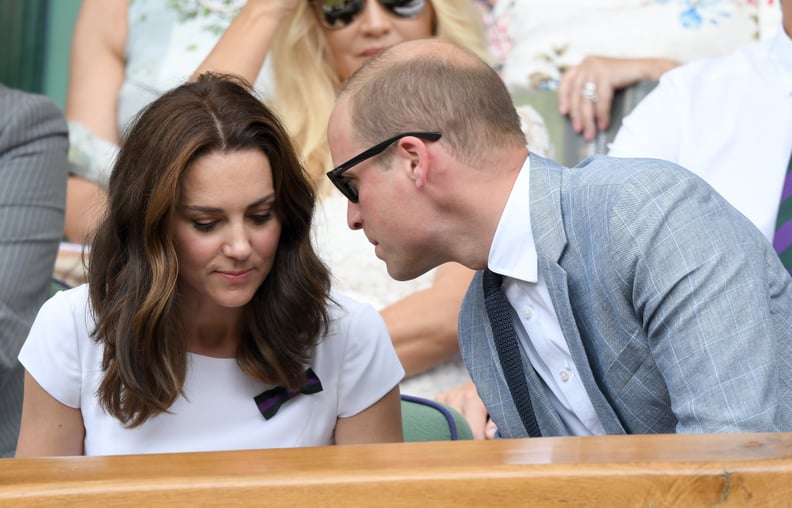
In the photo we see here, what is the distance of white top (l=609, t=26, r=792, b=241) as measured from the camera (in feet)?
6.41

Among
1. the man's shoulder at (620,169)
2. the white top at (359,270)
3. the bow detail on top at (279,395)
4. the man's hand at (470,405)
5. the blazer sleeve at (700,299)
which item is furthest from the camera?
the white top at (359,270)

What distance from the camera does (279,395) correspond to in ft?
5.08

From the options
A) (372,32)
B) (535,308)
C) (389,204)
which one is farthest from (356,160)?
(372,32)

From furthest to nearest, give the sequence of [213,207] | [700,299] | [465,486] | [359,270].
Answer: [359,270]
[213,207]
[700,299]
[465,486]

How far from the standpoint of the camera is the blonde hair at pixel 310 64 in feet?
7.75

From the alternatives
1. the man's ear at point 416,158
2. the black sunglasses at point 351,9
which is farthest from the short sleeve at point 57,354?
the black sunglasses at point 351,9

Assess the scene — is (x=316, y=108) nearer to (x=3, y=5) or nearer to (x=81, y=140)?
(x=81, y=140)

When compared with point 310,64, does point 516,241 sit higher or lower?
higher

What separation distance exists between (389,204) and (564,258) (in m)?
0.23

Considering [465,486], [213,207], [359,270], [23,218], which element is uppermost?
[465,486]

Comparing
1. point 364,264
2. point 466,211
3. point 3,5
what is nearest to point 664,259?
point 466,211

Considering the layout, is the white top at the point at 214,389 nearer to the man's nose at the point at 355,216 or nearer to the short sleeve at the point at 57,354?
the short sleeve at the point at 57,354

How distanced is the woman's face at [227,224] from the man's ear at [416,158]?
0.21 m

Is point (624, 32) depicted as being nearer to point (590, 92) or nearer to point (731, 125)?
point (590, 92)
